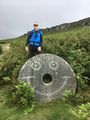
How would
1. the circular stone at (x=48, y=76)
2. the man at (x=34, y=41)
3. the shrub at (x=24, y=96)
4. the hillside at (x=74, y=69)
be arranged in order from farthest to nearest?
the man at (x=34, y=41)
the circular stone at (x=48, y=76)
the shrub at (x=24, y=96)
the hillside at (x=74, y=69)

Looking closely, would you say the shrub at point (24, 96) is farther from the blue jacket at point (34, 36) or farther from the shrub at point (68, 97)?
the blue jacket at point (34, 36)

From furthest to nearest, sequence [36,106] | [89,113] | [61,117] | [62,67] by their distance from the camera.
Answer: [62,67] < [36,106] < [61,117] < [89,113]

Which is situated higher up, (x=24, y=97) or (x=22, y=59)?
(x=22, y=59)

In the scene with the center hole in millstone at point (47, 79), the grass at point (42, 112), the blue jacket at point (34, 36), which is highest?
the blue jacket at point (34, 36)

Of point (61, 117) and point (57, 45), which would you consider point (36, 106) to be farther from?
point (57, 45)

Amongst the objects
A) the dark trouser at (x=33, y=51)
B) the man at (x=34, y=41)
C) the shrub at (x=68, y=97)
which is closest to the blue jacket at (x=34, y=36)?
the man at (x=34, y=41)

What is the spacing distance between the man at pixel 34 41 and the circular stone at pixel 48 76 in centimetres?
89

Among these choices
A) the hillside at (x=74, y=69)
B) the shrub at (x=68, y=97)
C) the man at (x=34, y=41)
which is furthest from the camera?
the man at (x=34, y=41)

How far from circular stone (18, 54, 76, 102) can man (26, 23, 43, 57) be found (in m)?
0.89

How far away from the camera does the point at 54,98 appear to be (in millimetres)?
14570

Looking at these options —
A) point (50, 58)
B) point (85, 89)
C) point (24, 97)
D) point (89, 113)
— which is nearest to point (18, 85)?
point (24, 97)

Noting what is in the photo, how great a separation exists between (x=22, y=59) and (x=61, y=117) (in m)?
4.91

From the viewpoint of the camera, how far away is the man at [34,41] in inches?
623

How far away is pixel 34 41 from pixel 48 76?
1741 millimetres
